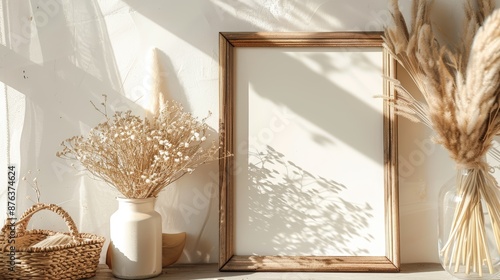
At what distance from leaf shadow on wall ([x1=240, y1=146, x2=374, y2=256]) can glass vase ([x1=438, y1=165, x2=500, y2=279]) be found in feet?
0.71

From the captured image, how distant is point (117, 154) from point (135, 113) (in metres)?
0.19

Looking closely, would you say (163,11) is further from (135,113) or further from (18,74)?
(18,74)

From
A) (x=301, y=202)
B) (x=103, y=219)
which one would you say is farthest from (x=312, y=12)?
(x=103, y=219)

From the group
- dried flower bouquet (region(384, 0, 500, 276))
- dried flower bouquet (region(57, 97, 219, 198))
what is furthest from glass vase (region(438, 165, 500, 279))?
dried flower bouquet (region(57, 97, 219, 198))

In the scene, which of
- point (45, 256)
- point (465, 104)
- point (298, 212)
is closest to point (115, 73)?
point (45, 256)

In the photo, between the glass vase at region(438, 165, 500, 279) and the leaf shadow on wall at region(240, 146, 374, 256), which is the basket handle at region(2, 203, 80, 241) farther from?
the glass vase at region(438, 165, 500, 279)

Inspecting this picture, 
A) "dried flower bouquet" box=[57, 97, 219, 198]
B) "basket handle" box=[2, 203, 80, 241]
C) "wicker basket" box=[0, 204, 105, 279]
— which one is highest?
"dried flower bouquet" box=[57, 97, 219, 198]

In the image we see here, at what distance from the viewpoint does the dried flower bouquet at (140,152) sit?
1.29m

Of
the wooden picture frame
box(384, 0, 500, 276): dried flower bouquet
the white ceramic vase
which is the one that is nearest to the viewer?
box(384, 0, 500, 276): dried flower bouquet

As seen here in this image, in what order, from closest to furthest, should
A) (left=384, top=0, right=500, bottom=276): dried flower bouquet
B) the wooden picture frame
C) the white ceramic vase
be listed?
(left=384, top=0, right=500, bottom=276): dried flower bouquet, the white ceramic vase, the wooden picture frame

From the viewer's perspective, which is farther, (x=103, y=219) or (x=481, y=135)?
(x=103, y=219)

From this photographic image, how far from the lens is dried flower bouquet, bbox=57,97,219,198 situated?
1295 millimetres

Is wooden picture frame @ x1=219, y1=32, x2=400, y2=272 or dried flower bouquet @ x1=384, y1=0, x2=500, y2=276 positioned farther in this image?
wooden picture frame @ x1=219, y1=32, x2=400, y2=272

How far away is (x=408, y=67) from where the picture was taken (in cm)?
138
